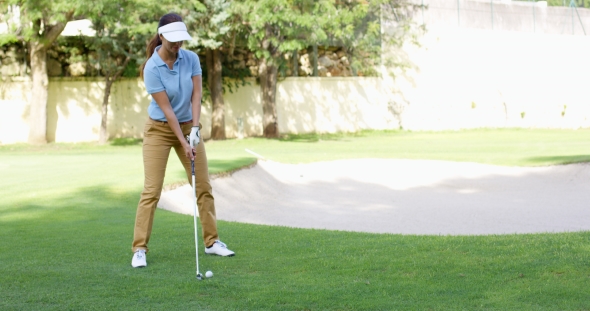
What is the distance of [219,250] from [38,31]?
21.4 m

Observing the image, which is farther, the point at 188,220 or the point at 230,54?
the point at 230,54

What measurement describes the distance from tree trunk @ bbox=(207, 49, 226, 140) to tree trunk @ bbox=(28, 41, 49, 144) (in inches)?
239

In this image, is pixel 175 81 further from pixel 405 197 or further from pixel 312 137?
pixel 312 137

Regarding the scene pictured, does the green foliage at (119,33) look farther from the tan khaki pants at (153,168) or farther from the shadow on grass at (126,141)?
the tan khaki pants at (153,168)

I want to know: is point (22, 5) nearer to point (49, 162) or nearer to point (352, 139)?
point (49, 162)

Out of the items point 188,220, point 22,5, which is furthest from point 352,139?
point 188,220

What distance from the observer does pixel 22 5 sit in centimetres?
2475

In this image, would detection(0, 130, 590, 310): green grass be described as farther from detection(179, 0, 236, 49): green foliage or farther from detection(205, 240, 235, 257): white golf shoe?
detection(179, 0, 236, 49): green foliage

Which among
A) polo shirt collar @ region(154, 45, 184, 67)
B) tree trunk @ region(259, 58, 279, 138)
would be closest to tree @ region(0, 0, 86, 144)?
tree trunk @ region(259, 58, 279, 138)

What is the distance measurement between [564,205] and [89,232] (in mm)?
8736

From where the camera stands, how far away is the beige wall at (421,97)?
3020 cm

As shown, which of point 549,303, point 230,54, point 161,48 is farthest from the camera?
point 230,54

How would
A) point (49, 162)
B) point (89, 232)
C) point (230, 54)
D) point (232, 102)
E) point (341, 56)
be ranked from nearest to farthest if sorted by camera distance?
point (89, 232) < point (49, 162) < point (230, 54) < point (232, 102) < point (341, 56)

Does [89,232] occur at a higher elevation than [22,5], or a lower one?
lower
